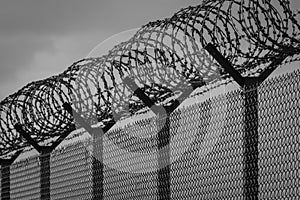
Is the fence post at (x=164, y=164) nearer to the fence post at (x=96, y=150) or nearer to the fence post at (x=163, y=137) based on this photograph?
the fence post at (x=163, y=137)

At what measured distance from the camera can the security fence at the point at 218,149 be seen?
619 centimetres

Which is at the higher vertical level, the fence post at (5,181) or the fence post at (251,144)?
the fence post at (251,144)

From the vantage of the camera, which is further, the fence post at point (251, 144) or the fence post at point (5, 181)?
the fence post at point (5, 181)

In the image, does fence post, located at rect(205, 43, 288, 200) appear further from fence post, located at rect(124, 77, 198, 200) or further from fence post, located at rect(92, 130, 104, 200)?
fence post, located at rect(92, 130, 104, 200)

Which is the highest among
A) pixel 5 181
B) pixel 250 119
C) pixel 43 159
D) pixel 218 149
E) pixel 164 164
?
pixel 250 119

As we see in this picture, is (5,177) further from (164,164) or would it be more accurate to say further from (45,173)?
(164,164)

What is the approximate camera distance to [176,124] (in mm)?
7742

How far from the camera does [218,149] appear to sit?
7.02m

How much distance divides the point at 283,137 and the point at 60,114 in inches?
152

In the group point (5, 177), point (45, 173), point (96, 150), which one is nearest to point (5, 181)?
point (5, 177)

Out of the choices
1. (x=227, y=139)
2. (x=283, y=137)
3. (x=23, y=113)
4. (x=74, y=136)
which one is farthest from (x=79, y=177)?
(x=283, y=137)

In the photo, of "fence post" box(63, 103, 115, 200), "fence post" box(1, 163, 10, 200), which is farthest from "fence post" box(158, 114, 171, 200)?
"fence post" box(1, 163, 10, 200)

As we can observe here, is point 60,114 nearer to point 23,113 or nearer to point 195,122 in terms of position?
point 23,113

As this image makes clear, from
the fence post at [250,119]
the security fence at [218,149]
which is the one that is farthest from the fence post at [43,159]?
the fence post at [250,119]
